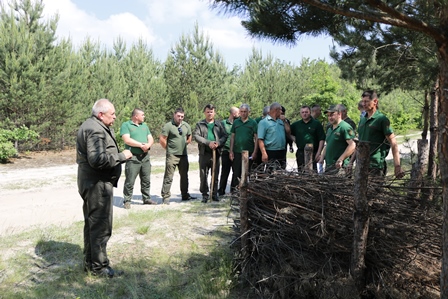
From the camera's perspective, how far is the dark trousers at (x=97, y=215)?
4066 mm

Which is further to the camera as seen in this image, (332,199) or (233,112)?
(233,112)

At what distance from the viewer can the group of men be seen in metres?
4.07

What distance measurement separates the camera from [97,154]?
3893 millimetres

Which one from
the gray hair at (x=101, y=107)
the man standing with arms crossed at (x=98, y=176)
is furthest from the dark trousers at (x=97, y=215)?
the gray hair at (x=101, y=107)

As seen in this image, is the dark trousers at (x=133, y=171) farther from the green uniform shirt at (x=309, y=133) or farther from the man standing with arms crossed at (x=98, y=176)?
the man standing with arms crossed at (x=98, y=176)

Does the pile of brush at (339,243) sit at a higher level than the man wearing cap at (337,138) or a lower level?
lower

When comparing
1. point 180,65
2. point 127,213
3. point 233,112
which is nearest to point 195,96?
point 180,65

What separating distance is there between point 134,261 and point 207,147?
11.9 feet

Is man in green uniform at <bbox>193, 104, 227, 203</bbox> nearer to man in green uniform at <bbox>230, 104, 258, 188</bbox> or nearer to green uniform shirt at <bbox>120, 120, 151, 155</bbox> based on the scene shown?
man in green uniform at <bbox>230, 104, 258, 188</bbox>

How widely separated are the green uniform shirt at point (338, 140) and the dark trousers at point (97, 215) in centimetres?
315

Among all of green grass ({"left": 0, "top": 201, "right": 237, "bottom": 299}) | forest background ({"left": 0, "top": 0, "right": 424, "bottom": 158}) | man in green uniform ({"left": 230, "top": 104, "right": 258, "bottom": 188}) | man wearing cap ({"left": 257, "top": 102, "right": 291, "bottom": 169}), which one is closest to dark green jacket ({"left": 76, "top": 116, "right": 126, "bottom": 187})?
green grass ({"left": 0, "top": 201, "right": 237, "bottom": 299})

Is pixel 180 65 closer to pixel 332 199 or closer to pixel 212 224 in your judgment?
pixel 212 224

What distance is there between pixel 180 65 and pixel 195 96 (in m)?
2.56

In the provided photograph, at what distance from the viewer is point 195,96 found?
74.6 ft
